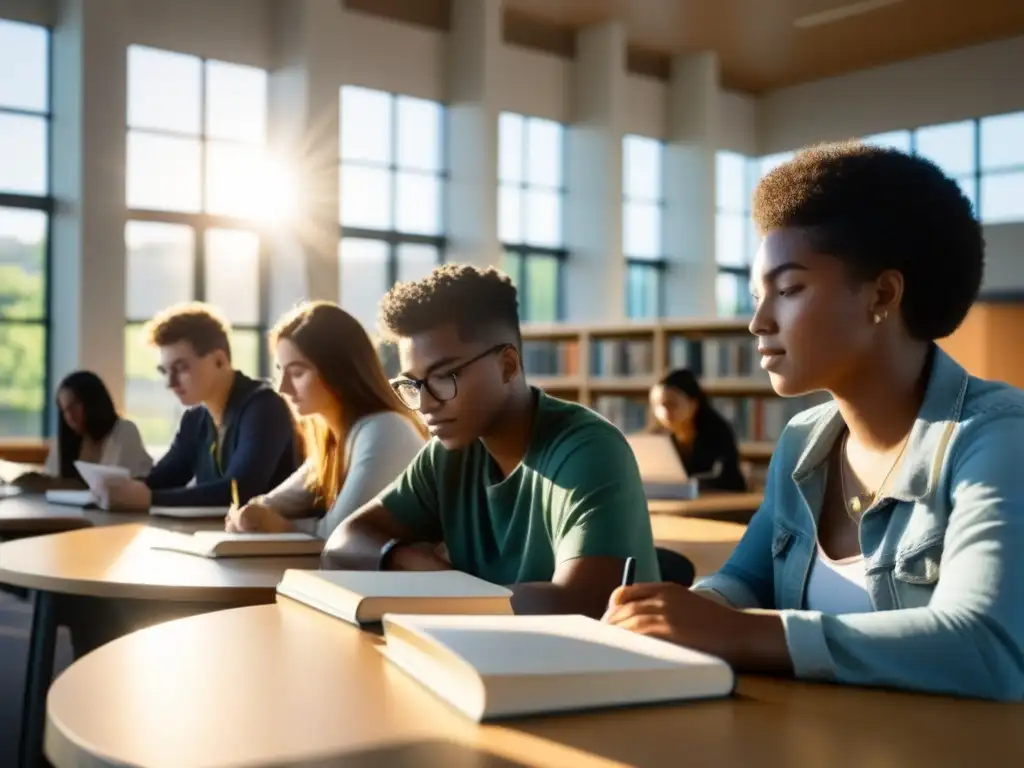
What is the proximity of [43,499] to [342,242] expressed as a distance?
6.65m

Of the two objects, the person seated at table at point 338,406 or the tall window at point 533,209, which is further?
the tall window at point 533,209

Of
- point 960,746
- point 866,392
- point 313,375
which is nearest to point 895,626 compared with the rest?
point 960,746

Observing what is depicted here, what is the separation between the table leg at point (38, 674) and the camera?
2.28 meters

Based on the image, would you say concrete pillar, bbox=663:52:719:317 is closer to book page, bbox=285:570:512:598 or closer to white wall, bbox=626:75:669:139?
white wall, bbox=626:75:669:139

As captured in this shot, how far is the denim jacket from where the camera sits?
1.13 m

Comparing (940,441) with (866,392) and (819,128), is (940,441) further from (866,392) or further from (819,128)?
(819,128)

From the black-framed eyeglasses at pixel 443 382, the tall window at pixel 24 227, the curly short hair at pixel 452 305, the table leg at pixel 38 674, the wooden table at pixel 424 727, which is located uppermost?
the tall window at pixel 24 227

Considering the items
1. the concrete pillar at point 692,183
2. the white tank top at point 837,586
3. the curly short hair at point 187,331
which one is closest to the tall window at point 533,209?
the concrete pillar at point 692,183

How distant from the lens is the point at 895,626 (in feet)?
3.80

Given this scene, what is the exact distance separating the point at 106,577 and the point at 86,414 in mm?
3329

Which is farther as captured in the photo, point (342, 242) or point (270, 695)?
point (342, 242)

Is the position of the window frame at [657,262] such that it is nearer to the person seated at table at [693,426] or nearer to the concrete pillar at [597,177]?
the concrete pillar at [597,177]

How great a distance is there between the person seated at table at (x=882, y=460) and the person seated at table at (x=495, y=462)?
0.40 m

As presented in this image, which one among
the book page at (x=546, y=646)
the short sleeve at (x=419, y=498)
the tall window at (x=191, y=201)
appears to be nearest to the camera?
the book page at (x=546, y=646)
